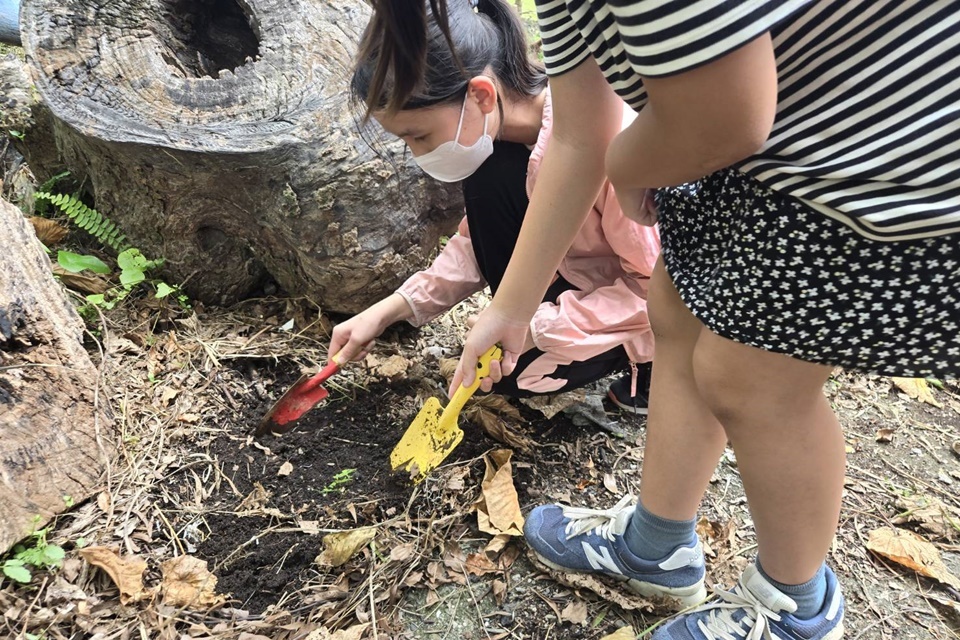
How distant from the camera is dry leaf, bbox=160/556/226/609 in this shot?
1.49 meters

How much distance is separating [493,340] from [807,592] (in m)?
0.84

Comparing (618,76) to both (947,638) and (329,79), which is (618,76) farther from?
(947,638)

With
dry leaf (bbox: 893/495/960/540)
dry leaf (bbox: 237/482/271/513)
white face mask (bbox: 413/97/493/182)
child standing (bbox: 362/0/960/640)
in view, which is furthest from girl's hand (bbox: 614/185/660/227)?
dry leaf (bbox: 893/495/960/540)

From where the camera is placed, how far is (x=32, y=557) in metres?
1.49

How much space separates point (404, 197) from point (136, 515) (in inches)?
48.9

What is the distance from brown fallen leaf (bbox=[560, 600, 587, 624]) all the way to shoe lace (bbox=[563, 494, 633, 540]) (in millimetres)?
164

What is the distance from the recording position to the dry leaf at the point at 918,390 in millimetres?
2311

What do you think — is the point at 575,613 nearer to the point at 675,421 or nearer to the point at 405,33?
the point at 675,421

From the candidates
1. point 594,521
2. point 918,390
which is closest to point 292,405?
point 594,521

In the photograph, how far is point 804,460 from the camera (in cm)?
108

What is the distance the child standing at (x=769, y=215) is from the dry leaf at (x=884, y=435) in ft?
3.35

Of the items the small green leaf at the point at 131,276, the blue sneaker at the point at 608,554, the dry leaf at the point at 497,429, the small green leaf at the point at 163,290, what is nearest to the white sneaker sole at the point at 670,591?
the blue sneaker at the point at 608,554

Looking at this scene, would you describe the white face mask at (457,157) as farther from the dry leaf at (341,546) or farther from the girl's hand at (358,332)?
the dry leaf at (341,546)

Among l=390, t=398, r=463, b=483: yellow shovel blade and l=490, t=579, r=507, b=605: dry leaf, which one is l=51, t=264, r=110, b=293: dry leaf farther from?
l=490, t=579, r=507, b=605: dry leaf
